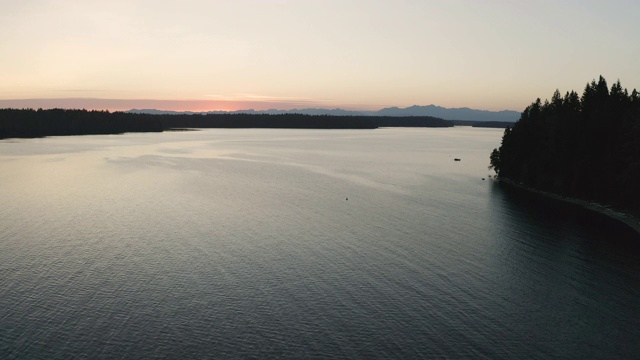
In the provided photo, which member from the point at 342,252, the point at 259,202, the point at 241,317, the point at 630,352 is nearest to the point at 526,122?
the point at 259,202

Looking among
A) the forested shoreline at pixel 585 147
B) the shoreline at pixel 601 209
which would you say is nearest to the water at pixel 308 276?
the shoreline at pixel 601 209

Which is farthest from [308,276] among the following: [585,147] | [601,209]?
[585,147]

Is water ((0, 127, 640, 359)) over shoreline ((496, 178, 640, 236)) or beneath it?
beneath

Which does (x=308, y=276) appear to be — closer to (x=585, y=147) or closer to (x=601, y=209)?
(x=601, y=209)

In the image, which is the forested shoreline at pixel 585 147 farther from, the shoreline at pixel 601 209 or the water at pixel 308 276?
the water at pixel 308 276

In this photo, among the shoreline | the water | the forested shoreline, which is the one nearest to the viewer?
the water

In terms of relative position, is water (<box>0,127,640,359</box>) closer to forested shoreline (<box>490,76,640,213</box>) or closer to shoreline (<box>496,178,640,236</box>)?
shoreline (<box>496,178,640,236</box>)

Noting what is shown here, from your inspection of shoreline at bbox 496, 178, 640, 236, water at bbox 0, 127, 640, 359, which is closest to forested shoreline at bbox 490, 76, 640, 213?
shoreline at bbox 496, 178, 640, 236
